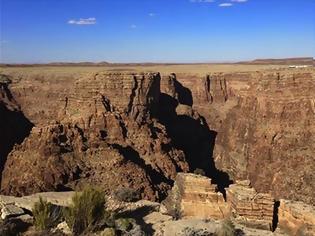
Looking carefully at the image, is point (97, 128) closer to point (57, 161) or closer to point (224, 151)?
point (57, 161)

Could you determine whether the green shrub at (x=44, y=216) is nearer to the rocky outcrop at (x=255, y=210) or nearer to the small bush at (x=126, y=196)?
the small bush at (x=126, y=196)

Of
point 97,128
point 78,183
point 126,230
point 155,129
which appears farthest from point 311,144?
point 126,230

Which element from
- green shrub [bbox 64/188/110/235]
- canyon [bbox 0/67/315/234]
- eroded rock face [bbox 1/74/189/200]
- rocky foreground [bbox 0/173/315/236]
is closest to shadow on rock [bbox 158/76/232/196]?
canyon [bbox 0/67/315/234]

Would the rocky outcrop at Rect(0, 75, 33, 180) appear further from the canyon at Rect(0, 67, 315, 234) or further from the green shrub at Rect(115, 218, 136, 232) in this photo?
the green shrub at Rect(115, 218, 136, 232)

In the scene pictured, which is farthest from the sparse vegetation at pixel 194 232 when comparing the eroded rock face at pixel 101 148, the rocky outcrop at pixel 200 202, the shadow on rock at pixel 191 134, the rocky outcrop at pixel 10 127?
the shadow on rock at pixel 191 134

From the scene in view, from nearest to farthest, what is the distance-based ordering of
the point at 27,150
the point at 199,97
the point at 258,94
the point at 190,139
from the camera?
the point at 27,150, the point at 258,94, the point at 190,139, the point at 199,97
